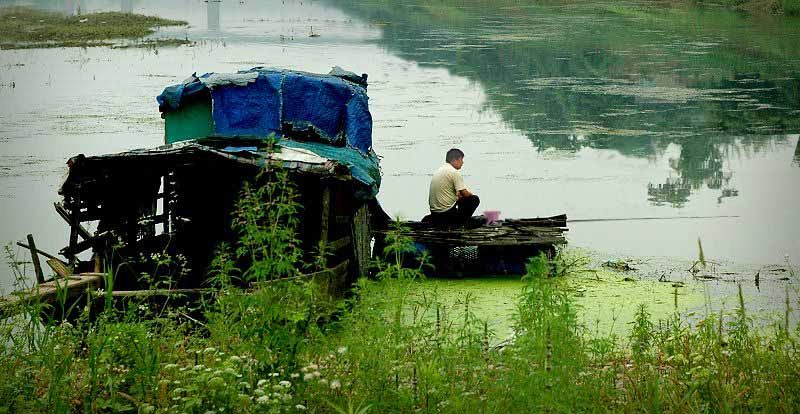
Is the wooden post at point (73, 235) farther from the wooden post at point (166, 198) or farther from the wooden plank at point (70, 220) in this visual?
the wooden post at point (166, 198)

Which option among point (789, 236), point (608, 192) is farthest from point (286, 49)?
point (789, 236)

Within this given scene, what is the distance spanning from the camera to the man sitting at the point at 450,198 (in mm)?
10078

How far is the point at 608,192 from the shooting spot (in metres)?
13.6

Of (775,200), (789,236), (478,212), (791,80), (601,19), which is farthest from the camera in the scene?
(601,19)

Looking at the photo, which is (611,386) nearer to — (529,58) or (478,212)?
(478,212)

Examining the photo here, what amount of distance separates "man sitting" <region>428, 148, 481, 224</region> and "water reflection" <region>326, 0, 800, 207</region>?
3903mm

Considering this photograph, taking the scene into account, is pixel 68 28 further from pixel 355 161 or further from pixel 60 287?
pixel 60 287

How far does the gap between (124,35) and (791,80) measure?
19753 mm

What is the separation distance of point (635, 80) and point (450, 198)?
13.3 metres

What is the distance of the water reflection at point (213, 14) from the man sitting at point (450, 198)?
94.7ft

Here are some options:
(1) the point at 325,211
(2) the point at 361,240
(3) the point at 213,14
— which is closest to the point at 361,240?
(2) the point at 361,240

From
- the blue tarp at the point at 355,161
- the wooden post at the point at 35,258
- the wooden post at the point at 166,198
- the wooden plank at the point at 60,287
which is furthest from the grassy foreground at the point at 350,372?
the wooden post at the point at 166,198

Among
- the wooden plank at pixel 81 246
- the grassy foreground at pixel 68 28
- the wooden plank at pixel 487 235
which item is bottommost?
the wooden plank at pixel 487 235

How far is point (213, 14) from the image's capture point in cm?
4588
